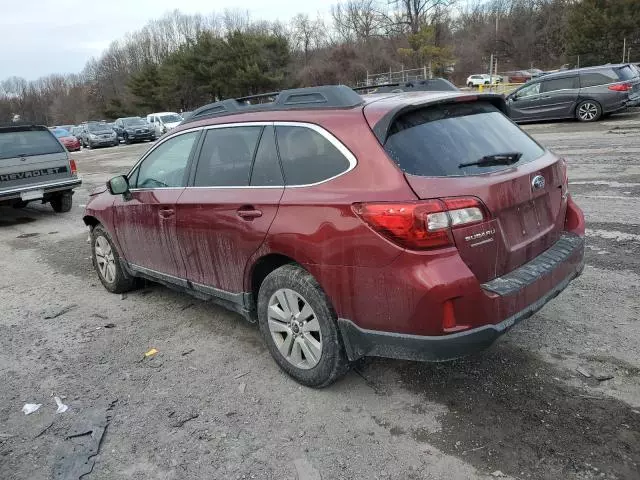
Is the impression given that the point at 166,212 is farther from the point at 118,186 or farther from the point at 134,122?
the point at 134,122

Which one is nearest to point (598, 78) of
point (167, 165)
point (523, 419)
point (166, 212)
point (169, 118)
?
point (167, 165)

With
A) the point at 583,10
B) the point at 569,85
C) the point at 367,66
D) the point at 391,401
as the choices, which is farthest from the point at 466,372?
the point at 367,66

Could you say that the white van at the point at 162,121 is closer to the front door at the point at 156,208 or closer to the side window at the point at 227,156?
the front door at the point at 156,208

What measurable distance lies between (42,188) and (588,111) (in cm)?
1544

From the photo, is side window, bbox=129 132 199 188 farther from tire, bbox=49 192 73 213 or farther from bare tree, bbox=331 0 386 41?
bare tree, bbox=331 0 386 41

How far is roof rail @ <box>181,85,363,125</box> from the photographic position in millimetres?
3318

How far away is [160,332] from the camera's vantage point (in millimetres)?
4582

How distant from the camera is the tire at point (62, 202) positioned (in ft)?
36.9

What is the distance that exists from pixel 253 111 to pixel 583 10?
154 ft

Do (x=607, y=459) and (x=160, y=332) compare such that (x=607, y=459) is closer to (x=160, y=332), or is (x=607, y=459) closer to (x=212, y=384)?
(x=212, y=384)

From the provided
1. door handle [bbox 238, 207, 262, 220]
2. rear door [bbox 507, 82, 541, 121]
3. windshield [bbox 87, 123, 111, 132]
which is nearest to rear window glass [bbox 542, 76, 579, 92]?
rear door [bbox 507, 82, 541, 121]

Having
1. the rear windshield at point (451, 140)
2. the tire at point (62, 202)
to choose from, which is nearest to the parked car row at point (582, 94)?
the tire at point (62, 202)

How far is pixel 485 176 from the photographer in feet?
9.78

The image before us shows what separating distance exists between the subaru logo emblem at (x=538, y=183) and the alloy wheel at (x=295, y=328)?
1513 millimetres
